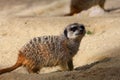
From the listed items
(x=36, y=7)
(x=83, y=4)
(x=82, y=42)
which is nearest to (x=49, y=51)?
(x=82, y=42)

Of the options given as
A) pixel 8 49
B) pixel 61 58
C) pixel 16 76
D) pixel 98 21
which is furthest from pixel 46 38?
pixel 98 21

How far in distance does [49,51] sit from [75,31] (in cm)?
32

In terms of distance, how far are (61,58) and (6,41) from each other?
85.3 inches

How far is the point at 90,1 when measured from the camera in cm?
866

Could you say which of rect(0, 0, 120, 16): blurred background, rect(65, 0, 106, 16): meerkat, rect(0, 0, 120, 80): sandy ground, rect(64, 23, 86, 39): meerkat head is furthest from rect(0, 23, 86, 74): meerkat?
rect(0, 0, 120, 16): blurred background

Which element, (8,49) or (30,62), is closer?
(30,62)

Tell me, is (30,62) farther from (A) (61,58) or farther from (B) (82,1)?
(B) (82,1)

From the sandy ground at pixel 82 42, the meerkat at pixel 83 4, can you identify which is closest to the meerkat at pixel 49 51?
the sandy ground at pixel 82 42

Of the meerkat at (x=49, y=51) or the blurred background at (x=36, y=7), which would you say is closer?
the meerkat at (x=49, y=51)

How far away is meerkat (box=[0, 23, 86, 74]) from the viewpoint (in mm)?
4461

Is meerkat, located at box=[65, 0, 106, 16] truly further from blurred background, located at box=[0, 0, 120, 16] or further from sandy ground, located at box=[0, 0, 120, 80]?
blurred background, located at box=[0, 0, 120, 16]

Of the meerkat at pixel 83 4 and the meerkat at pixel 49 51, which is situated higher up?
the meerkat at pixel 49 51

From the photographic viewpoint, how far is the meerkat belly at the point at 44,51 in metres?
4.46

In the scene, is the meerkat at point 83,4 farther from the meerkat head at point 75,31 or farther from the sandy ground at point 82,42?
the meerkat head at point 75,31
